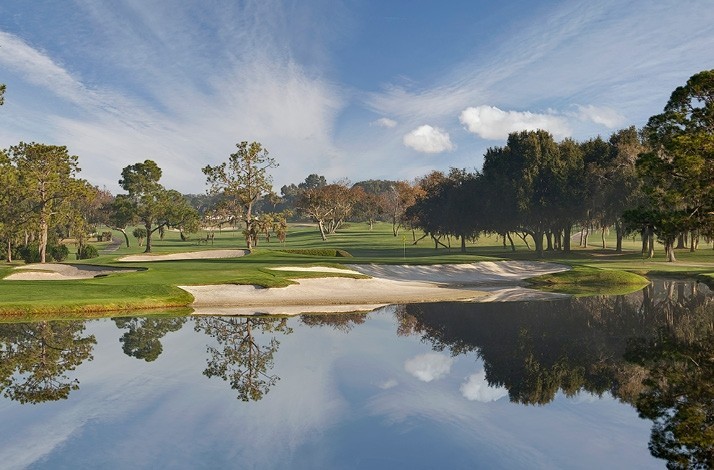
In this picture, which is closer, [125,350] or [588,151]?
[125,350]

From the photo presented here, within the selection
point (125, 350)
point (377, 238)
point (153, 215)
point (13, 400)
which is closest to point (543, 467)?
point (13, 400)

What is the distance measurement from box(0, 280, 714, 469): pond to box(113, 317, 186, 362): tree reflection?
0.46 feet

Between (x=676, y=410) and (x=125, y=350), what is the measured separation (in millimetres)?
15568

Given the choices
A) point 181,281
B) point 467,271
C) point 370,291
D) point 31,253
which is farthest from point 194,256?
point 370,291

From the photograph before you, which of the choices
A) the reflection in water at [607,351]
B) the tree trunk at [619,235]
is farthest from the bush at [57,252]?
the tree trunk at [619,235]

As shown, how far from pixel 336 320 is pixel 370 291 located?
9.80 metres

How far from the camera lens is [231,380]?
46.5 ft

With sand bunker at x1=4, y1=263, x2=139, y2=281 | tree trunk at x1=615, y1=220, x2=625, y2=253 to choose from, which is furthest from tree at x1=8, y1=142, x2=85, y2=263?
tree trunk at x1=615, y1=220, x2=625, y2=253

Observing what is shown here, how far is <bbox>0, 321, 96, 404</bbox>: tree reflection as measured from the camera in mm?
13250

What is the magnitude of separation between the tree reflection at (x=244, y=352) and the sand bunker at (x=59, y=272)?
19452 mm

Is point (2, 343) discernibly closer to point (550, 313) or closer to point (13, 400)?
→ point (13, 400)

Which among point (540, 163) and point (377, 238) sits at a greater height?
point (540, 163)

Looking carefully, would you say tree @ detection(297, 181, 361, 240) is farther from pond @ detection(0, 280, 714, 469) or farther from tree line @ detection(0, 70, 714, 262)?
pond @ detection(0, 280, 714, 469)

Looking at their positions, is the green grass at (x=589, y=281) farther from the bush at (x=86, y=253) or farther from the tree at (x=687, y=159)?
the bush at (x=86, y=253)
